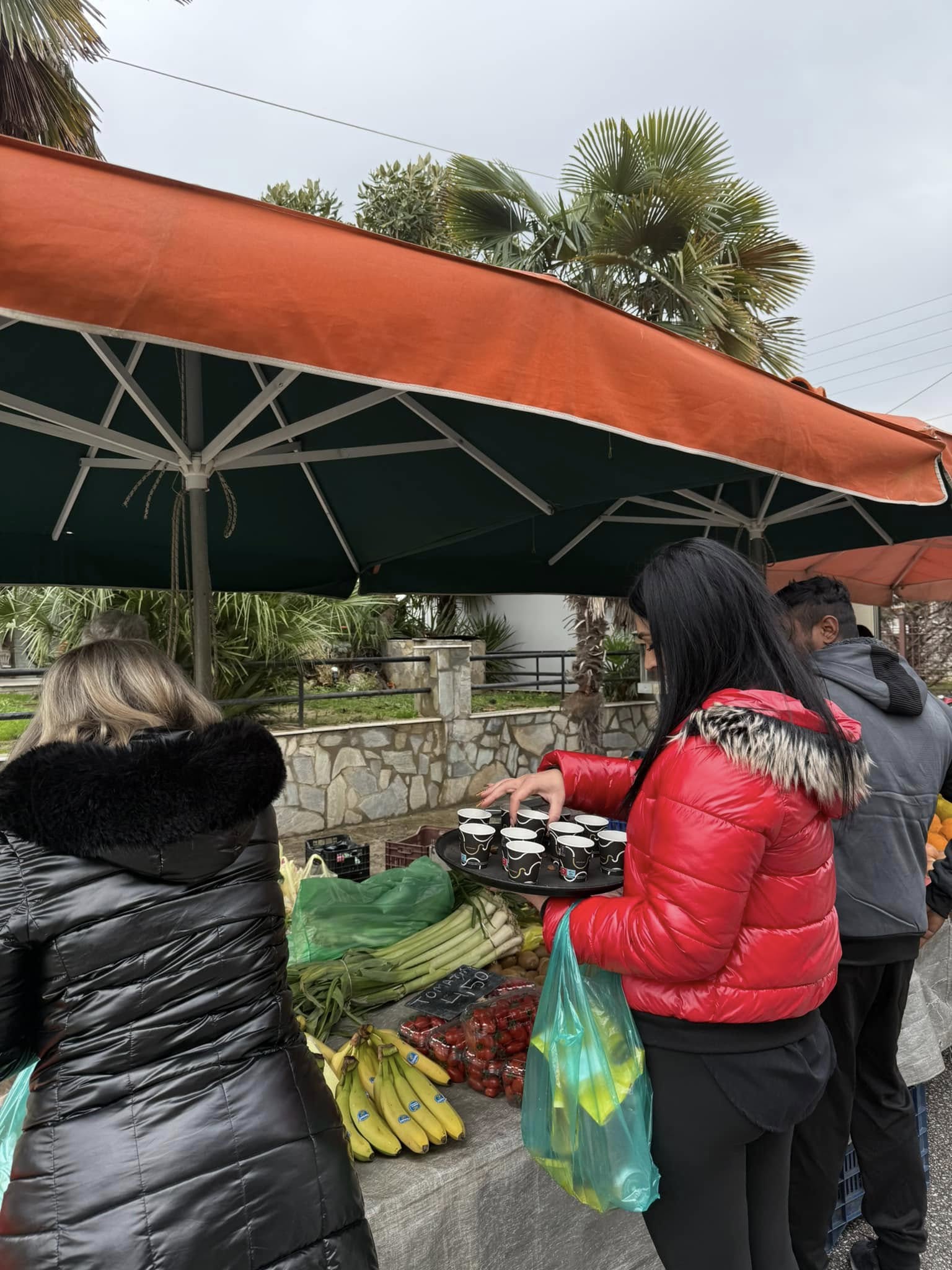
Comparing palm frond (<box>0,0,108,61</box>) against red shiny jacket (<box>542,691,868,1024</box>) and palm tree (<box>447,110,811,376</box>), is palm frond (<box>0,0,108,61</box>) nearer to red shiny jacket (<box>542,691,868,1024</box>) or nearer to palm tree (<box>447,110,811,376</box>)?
palm tree (<box>447,110,811,376</box>)

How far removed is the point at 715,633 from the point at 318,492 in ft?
8.69

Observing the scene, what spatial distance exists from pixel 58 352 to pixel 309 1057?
2292 millimetres

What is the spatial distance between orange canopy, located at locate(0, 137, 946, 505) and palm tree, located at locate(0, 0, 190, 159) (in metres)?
5.29

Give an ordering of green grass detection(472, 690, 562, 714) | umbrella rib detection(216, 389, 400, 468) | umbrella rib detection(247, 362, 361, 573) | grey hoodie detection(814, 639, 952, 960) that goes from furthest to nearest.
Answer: green grass detection(472, 690, 562, 714) → umbrella rib detection(247, 362, 361, 573) → umbrella rib detection(216, 389, 400, 468) → grey hoodie detection(814, 639, 952, 960)

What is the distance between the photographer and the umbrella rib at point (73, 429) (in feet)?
7.78

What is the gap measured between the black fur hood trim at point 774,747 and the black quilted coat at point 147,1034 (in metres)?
0.72

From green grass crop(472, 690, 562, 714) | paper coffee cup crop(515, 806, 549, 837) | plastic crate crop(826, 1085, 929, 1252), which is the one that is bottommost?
plastic crate crop(826, 1085, 929, 1252)

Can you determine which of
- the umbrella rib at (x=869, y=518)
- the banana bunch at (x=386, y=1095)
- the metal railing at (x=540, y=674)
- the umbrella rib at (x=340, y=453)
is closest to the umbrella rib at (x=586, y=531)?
the umbrella rib at (x=869, y=518)

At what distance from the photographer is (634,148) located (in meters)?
7.76

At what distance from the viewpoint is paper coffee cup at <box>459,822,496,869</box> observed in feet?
5.57

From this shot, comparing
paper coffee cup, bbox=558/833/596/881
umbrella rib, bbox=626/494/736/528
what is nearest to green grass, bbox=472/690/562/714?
umbrella rib, bbox=626/494/736/528

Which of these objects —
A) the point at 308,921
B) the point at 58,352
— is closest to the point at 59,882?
the point at 308,921

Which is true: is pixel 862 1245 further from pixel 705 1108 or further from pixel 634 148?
pixel 634 148

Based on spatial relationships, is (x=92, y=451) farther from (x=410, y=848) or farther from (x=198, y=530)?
(x=410, y=848)
